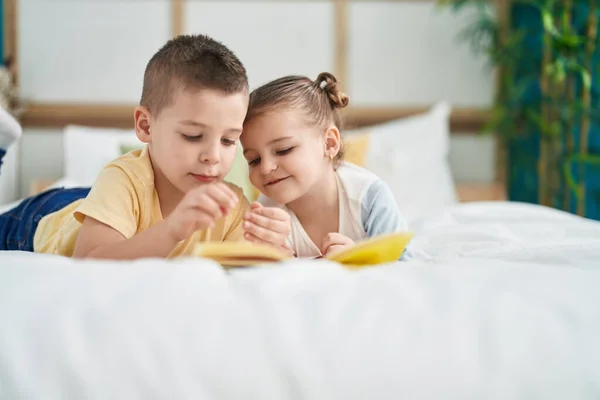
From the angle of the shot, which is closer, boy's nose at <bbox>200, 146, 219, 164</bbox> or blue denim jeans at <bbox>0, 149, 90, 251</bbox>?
boy's nose at <bbox>200, 146, 219, 164</bbox>

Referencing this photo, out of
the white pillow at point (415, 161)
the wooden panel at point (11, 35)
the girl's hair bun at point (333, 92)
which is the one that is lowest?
the white pillow at point (415, 161)

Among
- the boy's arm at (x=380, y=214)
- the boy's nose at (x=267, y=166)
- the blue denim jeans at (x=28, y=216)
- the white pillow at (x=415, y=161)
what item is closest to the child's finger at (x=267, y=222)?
the boy's nose at (x=267, y=166)

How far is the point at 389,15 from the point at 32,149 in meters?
1.93

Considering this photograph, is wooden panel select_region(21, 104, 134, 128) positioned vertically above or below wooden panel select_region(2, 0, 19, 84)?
below

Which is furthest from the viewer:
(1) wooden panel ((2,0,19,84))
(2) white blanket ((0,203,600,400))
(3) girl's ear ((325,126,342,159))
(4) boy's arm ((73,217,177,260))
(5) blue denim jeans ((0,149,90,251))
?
(1) wooden panel ((2,0,19,84))

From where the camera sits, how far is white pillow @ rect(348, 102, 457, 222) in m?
2.85

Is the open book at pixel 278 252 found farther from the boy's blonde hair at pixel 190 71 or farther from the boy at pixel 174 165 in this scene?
the boy's blonde hair at pixel 190 71

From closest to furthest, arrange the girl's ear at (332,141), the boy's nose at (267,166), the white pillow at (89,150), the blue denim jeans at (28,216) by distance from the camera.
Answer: the boy's nose at (267,166) → the girl's ear at (332,141) → the blue denim jeans at (28,216) → the white pillow at (89,150)

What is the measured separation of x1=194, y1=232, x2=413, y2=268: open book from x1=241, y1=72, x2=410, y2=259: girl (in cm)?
22

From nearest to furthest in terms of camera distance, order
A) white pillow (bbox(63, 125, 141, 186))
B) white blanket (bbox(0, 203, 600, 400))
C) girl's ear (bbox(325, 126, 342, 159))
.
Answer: white blanket (bbox(0, 203, 600, 400)) < girl's ear (bbox(325, 126, 342, 159)) < white pillow (bbox(63, 125, 141, 186))

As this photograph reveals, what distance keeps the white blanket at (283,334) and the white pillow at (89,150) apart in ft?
6.47

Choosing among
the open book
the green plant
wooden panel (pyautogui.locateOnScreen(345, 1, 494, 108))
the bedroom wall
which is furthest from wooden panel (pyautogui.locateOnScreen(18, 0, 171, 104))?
the open book

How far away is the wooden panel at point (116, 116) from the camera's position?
3434mm

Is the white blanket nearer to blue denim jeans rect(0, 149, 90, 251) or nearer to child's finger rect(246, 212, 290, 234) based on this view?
child's finger rect(246, 212, 290, 234)
